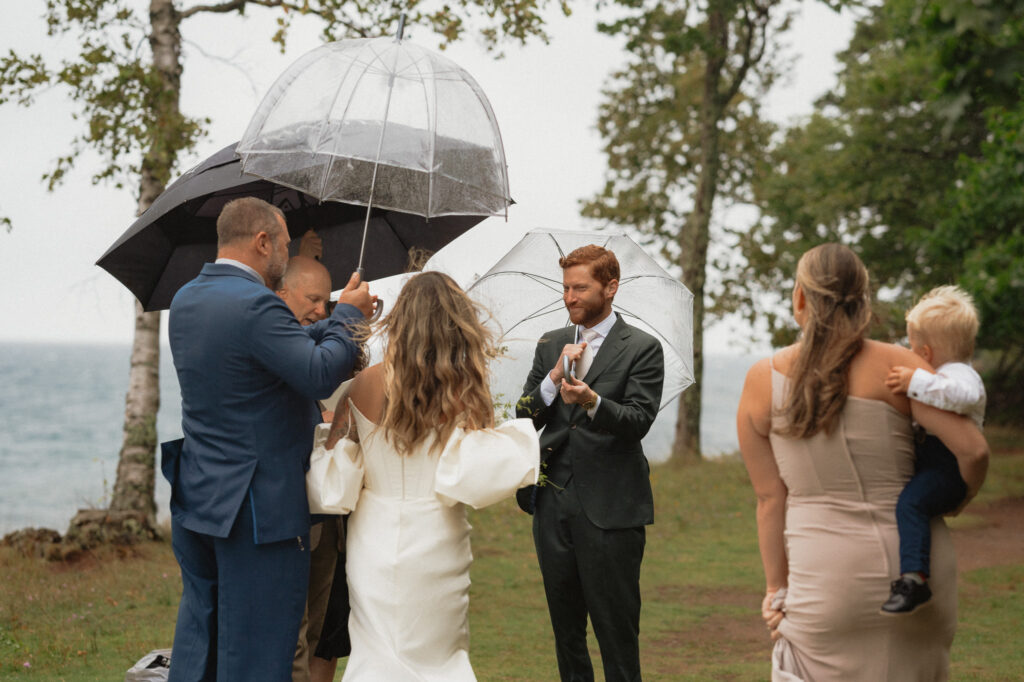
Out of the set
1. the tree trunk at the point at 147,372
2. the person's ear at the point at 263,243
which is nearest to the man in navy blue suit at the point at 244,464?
the person's ear at the point at 263,243

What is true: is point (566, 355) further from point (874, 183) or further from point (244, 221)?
point (874, 183)

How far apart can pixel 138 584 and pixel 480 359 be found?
266 inches

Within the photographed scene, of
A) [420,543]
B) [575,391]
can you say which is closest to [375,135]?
[575,391]

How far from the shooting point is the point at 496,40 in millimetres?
11367

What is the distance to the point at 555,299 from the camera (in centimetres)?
512

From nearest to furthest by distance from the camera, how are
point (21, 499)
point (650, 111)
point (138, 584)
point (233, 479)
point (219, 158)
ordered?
point (233, 479) < point (219, 158) < point (138, 584) < point (650, 111) < point (21, 499)

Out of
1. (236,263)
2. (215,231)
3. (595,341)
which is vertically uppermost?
(215,231)

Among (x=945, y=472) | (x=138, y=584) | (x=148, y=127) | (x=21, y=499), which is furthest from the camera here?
(x=21, y=499)

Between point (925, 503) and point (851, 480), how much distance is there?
0.23 meters

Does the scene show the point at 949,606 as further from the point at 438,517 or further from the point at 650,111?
the point at 650,111

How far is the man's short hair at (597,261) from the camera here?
4.71 metres

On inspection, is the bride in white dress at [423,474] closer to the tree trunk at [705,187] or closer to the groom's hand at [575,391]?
the groom's hand at [575,391]

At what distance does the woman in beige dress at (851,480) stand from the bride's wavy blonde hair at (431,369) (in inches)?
44.3

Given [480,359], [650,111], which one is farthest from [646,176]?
[480,359]
